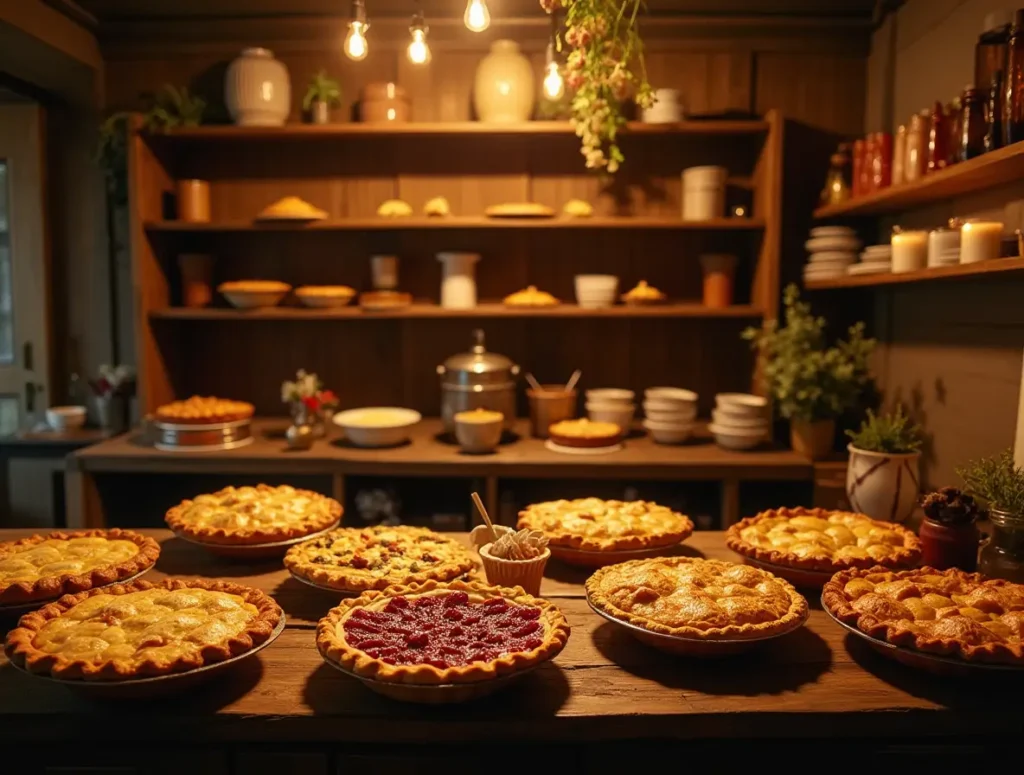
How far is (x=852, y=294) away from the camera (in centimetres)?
368

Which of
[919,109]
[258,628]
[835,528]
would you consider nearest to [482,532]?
[258,628]

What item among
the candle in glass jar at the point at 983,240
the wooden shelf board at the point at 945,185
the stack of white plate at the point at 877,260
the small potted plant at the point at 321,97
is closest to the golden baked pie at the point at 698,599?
the candle in glass jar at the point at 983,240

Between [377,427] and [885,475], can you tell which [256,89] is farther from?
[885,475]

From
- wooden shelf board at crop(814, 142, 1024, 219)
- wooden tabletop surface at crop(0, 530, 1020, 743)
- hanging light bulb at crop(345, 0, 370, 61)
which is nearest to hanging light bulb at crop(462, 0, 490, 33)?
hanging light bulb at crop(345, 0, 370, 61)

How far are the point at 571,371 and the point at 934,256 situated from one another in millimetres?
1804

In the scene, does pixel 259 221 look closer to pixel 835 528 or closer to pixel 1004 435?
pixel 835 528

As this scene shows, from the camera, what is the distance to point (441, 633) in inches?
58.0

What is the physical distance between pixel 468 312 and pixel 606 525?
1.75 meters

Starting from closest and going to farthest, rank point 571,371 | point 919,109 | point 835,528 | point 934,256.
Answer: point 835,528
point 934,256
point 919,109
point 571,371

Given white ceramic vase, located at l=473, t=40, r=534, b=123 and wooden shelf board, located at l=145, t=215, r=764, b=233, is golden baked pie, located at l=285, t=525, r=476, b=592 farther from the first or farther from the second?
white ceramic vase, located at l=473, t=40, r=534, b=123

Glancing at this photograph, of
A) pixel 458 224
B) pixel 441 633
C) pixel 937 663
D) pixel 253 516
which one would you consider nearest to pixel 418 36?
pixel 253 516

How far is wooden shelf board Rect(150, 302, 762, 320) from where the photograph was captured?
11.6 ft

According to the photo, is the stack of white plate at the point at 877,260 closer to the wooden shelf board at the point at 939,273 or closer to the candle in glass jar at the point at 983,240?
the wooden shelf board at the point at 939,273

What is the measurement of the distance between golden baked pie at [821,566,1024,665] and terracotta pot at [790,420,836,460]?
1.49 metres
